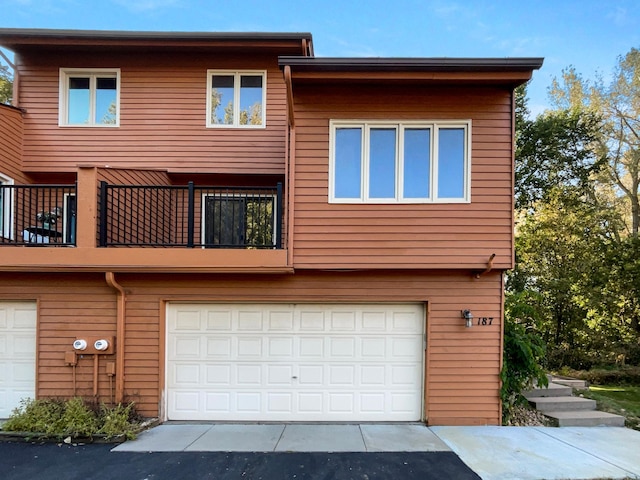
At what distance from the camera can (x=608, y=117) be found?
568 inches

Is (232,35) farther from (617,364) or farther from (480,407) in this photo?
(617,364)

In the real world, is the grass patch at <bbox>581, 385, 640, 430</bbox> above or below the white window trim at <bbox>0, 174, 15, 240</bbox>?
below

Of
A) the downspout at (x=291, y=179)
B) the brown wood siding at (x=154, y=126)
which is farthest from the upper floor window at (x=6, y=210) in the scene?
the downspout at (x=291, y=179)

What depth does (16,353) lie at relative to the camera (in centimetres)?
588

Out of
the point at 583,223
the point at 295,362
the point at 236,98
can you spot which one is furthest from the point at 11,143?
the point at 583,223

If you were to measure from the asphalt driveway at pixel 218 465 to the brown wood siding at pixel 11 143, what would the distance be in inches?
188

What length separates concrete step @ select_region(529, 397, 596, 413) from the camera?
625cm

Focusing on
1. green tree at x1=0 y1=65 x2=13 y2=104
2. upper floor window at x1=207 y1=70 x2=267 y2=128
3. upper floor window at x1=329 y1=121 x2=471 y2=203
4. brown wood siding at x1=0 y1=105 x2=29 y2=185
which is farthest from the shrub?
green tree at x1=0 y1=65 x2=13 y2=104

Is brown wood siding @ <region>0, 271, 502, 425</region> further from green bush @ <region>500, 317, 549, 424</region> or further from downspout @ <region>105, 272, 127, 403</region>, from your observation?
green bush @ <region>500, 317, 549, 424</region>

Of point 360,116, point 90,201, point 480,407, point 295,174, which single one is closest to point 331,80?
point 360,116

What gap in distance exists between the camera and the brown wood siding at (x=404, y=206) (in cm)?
552

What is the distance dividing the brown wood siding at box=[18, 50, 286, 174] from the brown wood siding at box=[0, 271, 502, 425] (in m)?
2.37

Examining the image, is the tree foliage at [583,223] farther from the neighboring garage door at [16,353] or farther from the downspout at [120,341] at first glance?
the neighboring garage door at [16,353]

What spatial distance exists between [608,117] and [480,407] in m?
14.9
